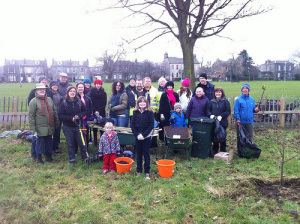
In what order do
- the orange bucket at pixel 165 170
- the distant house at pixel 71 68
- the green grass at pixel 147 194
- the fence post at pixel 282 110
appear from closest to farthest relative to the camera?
1. the green grass at pixel 147 194
2. the orange bucket at pixel 165 170
3. the fence post at pixel 282 110
4. the distant house at pixel 71 68

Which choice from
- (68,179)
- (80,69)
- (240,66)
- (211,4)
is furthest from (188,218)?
(80,69)

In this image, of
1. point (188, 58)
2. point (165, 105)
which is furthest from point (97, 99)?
point (188, 58)

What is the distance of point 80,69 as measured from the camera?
261 ft

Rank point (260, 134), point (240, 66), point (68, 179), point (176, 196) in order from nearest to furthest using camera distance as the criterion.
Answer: point (176, 196) < point (68, 179) < point (260, 134) < point (240, 66)

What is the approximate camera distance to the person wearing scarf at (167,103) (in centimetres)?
633

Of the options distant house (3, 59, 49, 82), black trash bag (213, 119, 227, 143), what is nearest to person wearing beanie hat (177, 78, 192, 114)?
black trash bag (213, 119, 227, 143)

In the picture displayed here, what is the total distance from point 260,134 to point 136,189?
5.75 metres

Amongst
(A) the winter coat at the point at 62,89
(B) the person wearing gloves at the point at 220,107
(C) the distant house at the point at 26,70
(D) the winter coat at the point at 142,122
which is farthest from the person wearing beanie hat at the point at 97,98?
(C) the distant house at the point at 26,70

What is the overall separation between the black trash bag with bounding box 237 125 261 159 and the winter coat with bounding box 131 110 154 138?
2.53m

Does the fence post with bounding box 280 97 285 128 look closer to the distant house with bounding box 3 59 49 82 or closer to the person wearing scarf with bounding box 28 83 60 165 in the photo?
the person wearing scarf with bounding box 28 83 60 165

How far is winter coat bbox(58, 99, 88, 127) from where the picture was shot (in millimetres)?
5363

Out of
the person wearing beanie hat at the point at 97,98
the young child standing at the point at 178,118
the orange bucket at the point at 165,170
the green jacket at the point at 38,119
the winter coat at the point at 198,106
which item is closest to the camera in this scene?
the orange bucket at the point at 165,170

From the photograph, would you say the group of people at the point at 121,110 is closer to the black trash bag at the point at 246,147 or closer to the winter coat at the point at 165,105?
the winter coat at the point at 165,105

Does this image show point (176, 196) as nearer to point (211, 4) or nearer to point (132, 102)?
point (132, 102)
